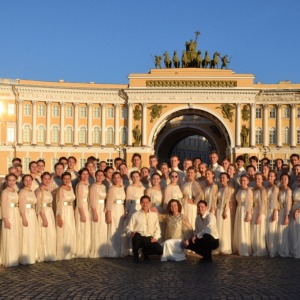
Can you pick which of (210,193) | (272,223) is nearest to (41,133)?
(210,193)

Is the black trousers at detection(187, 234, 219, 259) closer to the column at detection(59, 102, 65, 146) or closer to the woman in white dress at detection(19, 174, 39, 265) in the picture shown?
the woman in white dress at detection(19, 174, 39, 265)

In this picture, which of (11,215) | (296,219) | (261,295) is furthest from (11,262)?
(296,219)

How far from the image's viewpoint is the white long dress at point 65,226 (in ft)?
44.5

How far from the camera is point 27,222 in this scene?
12758mm

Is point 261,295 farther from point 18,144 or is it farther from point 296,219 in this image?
point 18,144

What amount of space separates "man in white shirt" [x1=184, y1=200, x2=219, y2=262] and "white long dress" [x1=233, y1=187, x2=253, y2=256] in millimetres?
1256

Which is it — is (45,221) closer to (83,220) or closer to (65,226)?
(65,226)

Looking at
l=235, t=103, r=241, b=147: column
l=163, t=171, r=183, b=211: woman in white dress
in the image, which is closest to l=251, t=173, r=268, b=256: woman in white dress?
l=163, t=171, r=183, b=211: woman in white dress

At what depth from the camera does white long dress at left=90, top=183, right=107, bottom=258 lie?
549 inches

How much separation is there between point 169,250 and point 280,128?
44.6m

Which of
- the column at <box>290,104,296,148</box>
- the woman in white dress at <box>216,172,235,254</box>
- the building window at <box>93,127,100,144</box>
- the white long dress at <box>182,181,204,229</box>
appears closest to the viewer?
the woman in white dress at <box>216,172,235,254</box>

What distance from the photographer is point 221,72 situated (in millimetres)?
55594

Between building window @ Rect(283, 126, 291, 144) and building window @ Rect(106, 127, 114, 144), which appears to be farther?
building window @ Rect(106, 127, 114, 144)

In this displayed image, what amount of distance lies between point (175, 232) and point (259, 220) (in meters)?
2.38
